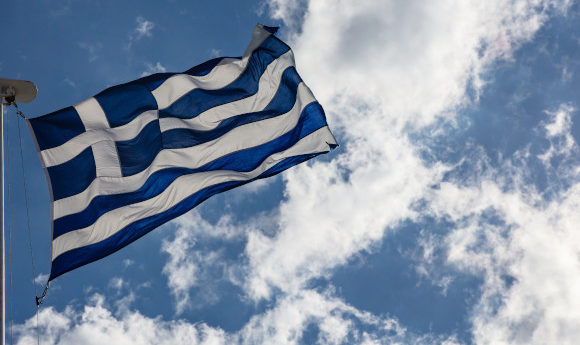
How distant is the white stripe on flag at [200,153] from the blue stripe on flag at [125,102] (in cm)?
133

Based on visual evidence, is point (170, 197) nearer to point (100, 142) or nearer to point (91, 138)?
point (100, 142)

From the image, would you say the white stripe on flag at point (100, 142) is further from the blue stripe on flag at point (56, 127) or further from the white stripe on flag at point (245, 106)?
the white stripe on flag at point (245, 106)

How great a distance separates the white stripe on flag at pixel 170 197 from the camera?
15.3 meters

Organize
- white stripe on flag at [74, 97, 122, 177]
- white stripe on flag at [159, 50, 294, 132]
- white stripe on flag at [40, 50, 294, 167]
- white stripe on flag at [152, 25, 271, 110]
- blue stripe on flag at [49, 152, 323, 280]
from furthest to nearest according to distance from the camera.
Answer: white stripe on flag at [159, 50, 294, 132]
white stripe on flag at [152, 25, 271, 110]
white stripe on flag at [74, 97, 122, 177]
white stripe on flag at [40, 50, 294, 167]
blue stripe on flag at [49, 152, 323, 280]

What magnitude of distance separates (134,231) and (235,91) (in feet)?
18.0

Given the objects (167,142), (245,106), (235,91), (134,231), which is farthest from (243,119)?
(134,231)

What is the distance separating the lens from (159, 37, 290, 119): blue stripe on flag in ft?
61.0

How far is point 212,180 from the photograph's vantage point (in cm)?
1784

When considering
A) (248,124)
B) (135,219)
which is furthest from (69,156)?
(248,124)

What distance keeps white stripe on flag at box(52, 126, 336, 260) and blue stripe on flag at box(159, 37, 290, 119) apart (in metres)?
2.03

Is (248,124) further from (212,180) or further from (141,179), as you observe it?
(141,179)

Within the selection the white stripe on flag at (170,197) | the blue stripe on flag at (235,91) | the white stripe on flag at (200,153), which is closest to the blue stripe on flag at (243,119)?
the white stripe on flag at (200,153)

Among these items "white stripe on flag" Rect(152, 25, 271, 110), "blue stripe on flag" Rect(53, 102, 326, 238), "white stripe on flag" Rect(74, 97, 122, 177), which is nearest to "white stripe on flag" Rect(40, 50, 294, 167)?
"white stripe on flag" Rect(74, 97, 122, 177)

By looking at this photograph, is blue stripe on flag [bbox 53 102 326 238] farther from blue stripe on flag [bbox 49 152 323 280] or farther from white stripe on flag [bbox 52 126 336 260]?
blue stripe on flag [bbox 49 152 323 280]
